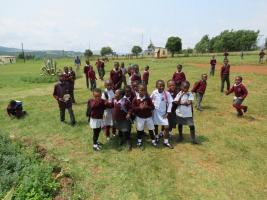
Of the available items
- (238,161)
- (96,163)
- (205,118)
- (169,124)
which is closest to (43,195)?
(96,163)

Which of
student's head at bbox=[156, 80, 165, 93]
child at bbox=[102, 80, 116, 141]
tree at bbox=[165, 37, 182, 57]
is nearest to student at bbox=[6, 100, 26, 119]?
child at bbox=[102, 80, 116, 141]

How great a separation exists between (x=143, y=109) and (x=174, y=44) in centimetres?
8340

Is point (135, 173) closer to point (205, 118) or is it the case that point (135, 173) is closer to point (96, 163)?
point (96, 163)

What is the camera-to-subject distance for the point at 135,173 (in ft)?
21.6

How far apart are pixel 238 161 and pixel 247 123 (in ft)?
11.5

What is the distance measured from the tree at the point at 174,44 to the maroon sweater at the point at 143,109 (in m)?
83.2

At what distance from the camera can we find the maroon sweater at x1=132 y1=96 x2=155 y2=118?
7465 millimetres

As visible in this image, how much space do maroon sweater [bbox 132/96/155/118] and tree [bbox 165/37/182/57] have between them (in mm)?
83179

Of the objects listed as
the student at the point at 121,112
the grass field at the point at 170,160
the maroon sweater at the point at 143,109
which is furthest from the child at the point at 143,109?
the grass field at the point at 170,160

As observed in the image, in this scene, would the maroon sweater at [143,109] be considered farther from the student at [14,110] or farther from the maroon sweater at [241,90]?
the student at [14,110]

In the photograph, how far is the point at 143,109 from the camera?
24.6 feet

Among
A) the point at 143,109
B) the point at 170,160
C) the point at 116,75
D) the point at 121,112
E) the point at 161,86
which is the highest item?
the point at 161,86

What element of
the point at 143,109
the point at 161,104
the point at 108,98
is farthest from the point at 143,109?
the point at 108,98

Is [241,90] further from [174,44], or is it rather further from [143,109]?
[174,44]
